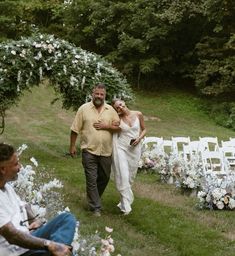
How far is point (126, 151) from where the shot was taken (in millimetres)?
8234

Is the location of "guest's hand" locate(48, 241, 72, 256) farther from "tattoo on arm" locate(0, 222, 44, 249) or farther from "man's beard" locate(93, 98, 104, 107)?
"man's beard" locate(93, 98, 104, 107)

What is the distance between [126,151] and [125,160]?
134mm

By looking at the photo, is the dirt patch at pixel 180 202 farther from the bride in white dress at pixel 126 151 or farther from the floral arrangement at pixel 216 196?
the bride in white dress at pixel 126 151

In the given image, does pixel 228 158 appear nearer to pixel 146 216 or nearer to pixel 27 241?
pixel 146 216

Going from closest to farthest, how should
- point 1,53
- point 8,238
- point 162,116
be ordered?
point 8,238, point 1,53, point 162,116

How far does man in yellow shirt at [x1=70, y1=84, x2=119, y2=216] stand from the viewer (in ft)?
26.3

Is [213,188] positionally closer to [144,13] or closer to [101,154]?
[101,154]

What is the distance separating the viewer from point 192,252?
6.53 m

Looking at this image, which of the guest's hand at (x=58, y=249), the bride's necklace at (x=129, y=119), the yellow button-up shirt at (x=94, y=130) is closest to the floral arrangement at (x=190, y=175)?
the bride's necklace at (x=129, y=119)

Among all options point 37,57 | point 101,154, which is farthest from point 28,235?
point 37,57

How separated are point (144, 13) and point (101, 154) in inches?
870

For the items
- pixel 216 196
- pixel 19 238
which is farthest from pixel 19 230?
pixel 216 196

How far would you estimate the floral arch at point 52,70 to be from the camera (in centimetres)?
1293

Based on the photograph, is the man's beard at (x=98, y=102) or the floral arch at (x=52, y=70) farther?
the floral arch at (x=52, y=70)
